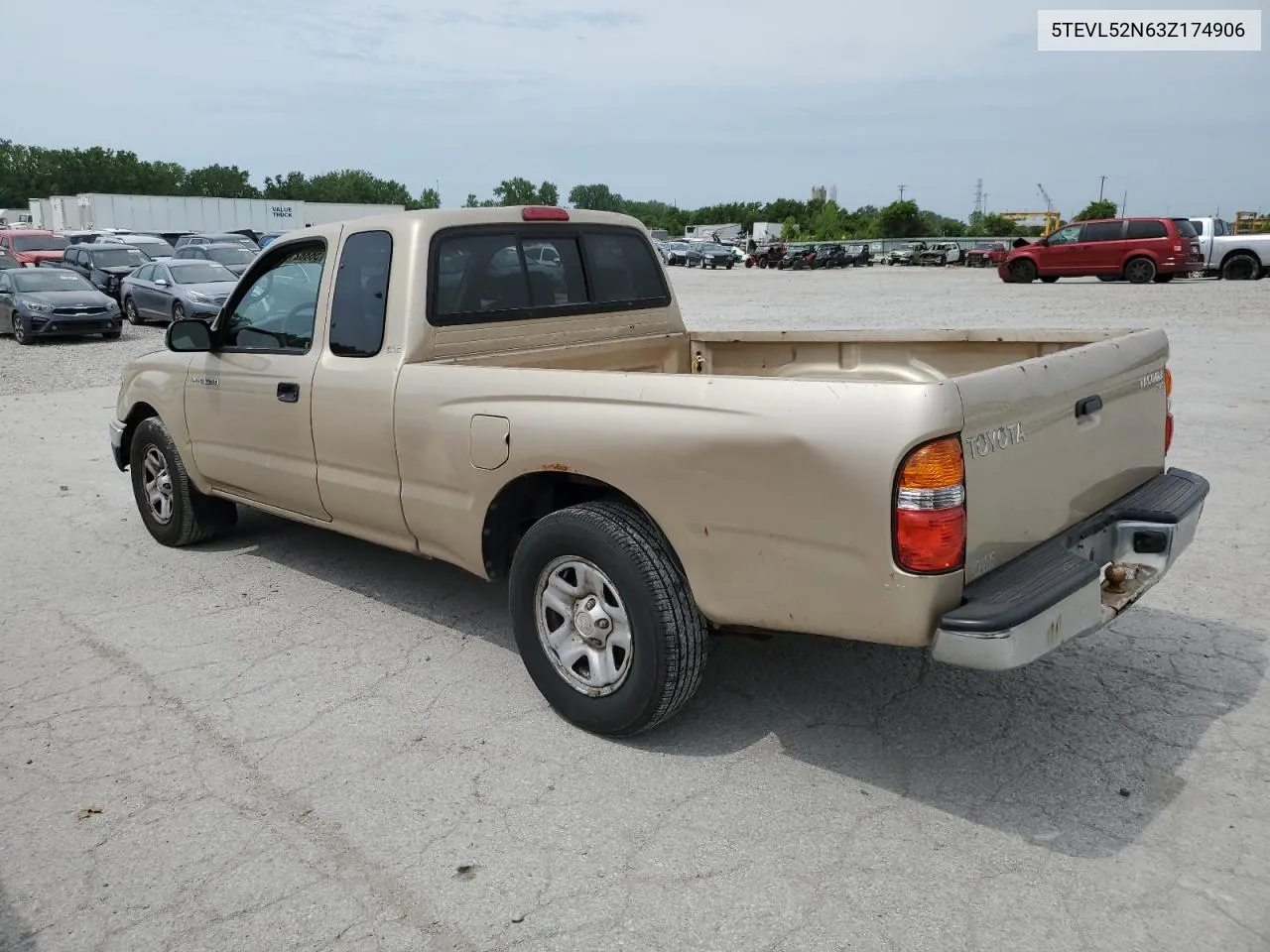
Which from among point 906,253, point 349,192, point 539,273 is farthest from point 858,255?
point 349,192

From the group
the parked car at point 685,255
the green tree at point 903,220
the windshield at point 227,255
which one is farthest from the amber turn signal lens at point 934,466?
the green tree at point 903,220

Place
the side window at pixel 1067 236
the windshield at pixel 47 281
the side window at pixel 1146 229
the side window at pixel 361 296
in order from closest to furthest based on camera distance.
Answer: the side window at pixel 361 296 → the windshield at pixel 47 281 → the side window at pixel 1146 229 → the side window at pixel 1067 236

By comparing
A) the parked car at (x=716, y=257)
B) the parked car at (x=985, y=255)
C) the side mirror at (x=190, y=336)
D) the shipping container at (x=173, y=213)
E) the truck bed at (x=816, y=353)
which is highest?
the shipping container at (x=173, y=213)

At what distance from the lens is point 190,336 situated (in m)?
5.18

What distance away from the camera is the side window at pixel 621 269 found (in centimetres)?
504

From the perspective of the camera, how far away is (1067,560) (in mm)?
3109

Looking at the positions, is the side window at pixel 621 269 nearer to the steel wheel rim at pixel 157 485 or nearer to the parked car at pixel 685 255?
the steel wheel rim at pixel 157 485

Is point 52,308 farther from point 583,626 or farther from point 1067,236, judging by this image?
point 1067,236

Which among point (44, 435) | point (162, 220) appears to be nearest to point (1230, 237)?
point (44, 435)

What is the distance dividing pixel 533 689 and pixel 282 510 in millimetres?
1886

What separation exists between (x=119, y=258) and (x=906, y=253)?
4114 cm

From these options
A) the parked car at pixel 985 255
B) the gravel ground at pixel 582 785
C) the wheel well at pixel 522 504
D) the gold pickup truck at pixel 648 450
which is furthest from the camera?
the parked car at pixel 985 255

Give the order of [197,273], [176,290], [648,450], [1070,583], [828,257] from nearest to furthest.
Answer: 1. [1070,583]
2. [648,450]
3. [176,290]
4. [197,273]
5. [828,257]

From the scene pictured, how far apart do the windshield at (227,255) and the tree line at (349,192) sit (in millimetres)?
55628
